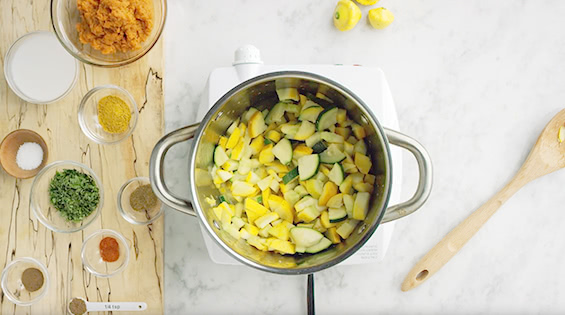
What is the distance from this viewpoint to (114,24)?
43.6 inches

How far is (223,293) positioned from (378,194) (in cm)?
54

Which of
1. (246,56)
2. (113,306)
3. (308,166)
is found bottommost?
(113,306)

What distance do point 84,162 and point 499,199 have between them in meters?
1.05

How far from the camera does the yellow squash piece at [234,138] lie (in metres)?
1.05

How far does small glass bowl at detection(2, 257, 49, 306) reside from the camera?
49.2 inches

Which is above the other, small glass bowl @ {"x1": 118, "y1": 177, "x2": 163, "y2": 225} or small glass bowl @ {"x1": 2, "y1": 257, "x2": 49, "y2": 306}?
small glass bowl @ {"x1": 118, "y1": 177, "x2": 163, "y2": 225}

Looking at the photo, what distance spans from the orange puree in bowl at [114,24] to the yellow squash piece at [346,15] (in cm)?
45

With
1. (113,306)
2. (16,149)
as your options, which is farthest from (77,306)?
(16,149)

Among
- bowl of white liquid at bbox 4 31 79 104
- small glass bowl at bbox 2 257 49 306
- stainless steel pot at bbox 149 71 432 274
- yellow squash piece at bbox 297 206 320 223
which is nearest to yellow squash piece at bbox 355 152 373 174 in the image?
stainless steel pot at bbox 149 71 432 274

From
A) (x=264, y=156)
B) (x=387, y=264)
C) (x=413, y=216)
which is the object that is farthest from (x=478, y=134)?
(x=264, y=156)

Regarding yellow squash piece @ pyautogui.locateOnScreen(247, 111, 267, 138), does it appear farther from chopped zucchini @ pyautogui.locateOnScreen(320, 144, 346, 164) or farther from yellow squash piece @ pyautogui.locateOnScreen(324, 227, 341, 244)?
yellow squash piece @ pyautogui.locateOnScreen(324, 227, 341, 244)

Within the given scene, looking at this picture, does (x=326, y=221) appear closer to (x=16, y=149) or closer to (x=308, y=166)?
(x=308, y=166)

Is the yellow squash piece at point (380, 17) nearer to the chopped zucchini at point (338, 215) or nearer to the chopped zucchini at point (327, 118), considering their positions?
the chopped zucchini at point (327, 118)

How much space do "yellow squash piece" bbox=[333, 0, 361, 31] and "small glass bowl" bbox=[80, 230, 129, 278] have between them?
760 mm
